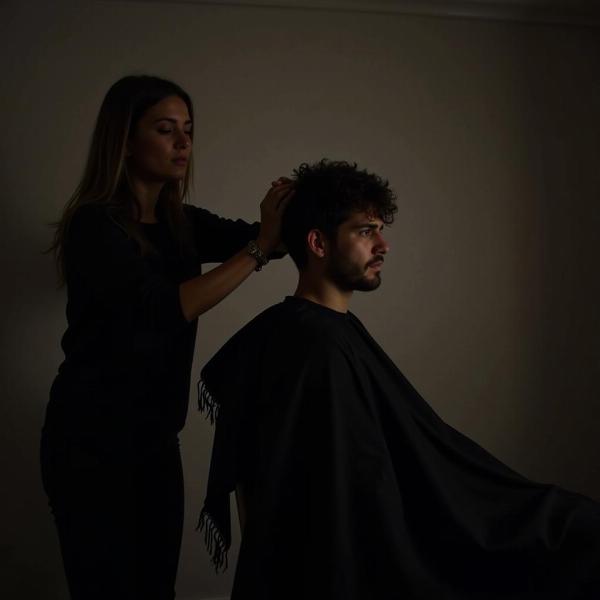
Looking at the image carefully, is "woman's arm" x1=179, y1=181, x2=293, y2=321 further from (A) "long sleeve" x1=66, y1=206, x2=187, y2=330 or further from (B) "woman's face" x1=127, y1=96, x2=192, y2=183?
(B) "woman's face" x1=127, y1=96, x2=192, y2=183

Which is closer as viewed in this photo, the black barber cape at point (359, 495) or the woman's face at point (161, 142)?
the black barber cape at point (359, 495)

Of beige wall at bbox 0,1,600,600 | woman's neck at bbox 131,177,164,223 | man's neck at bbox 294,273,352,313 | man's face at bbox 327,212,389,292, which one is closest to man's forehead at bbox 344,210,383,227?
man's face at bbox 327,212,389,292

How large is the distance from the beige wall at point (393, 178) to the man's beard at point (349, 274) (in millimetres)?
798

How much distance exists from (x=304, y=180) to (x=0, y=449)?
1.40 meters

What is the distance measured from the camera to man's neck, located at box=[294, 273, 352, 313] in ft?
4.58

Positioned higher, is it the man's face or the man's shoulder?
the man's face

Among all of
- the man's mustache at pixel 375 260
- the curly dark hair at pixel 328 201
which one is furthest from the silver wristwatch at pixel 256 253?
the man's mustache at pixel 375 260

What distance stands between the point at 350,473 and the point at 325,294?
1.34 feet

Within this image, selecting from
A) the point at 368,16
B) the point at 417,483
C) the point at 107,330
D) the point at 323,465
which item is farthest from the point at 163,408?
the point at 368,16

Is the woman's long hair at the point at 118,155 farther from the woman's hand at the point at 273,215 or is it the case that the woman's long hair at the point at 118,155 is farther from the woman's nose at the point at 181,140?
the woman's hand at the point at 273,215

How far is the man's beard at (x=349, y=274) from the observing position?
1.36 m

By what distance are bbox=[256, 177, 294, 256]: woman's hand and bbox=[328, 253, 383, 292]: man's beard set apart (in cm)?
14

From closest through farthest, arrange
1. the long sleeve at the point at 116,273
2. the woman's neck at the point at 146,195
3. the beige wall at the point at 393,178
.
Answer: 1. the long sleeve at the point at 116,273
2. the woman's neck at the point at 146,195
3. the beige wall at the point at 393,178

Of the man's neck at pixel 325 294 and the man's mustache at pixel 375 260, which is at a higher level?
the man's mustache at pixel 375 260
